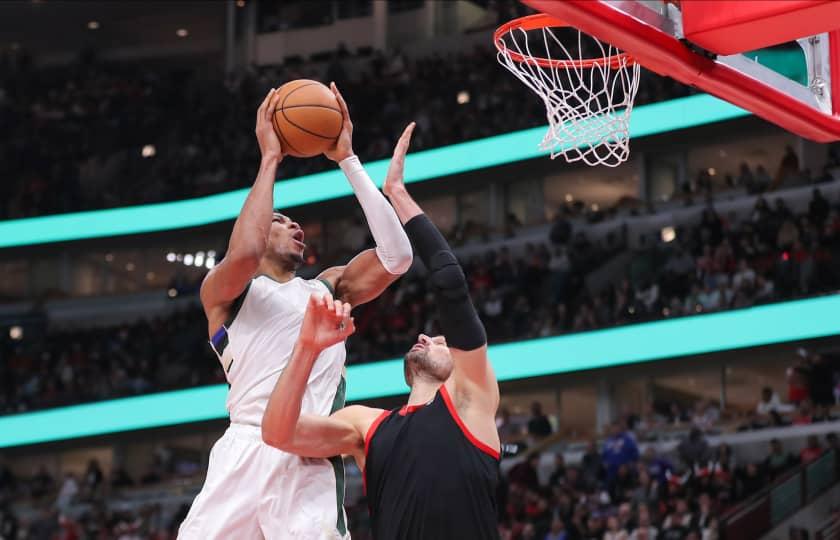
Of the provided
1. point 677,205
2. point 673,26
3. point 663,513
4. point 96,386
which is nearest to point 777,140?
point 677,205

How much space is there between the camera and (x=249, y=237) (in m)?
4.21

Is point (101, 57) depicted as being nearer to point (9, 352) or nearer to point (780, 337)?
point (9, 352)

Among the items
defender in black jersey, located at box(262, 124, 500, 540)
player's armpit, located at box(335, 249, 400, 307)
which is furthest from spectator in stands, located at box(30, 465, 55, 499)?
defender in black jersey, located at box(262, 124, 500, 540)

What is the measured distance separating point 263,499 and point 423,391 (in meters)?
0.64

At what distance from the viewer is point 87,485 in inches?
781

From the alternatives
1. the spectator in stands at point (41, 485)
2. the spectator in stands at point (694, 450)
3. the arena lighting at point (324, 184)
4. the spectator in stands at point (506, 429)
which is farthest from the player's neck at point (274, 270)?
the spectator in stands at point (41, 485)

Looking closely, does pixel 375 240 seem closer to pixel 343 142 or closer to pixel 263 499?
pixel 343 142

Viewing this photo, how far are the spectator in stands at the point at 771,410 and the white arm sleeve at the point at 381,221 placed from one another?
33.3ft

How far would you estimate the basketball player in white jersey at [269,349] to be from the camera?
415 cm

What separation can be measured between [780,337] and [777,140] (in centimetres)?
585

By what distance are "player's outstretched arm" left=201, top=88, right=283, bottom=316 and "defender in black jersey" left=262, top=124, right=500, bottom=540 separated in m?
0.43

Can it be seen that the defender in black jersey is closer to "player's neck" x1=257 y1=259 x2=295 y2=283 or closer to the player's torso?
the player's torso

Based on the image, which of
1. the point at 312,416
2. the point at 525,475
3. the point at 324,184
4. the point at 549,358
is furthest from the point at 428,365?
the point at 324,184

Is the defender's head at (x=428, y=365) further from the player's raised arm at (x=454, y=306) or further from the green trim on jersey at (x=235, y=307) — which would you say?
the green trim on jersey at (x=235, y=307)
